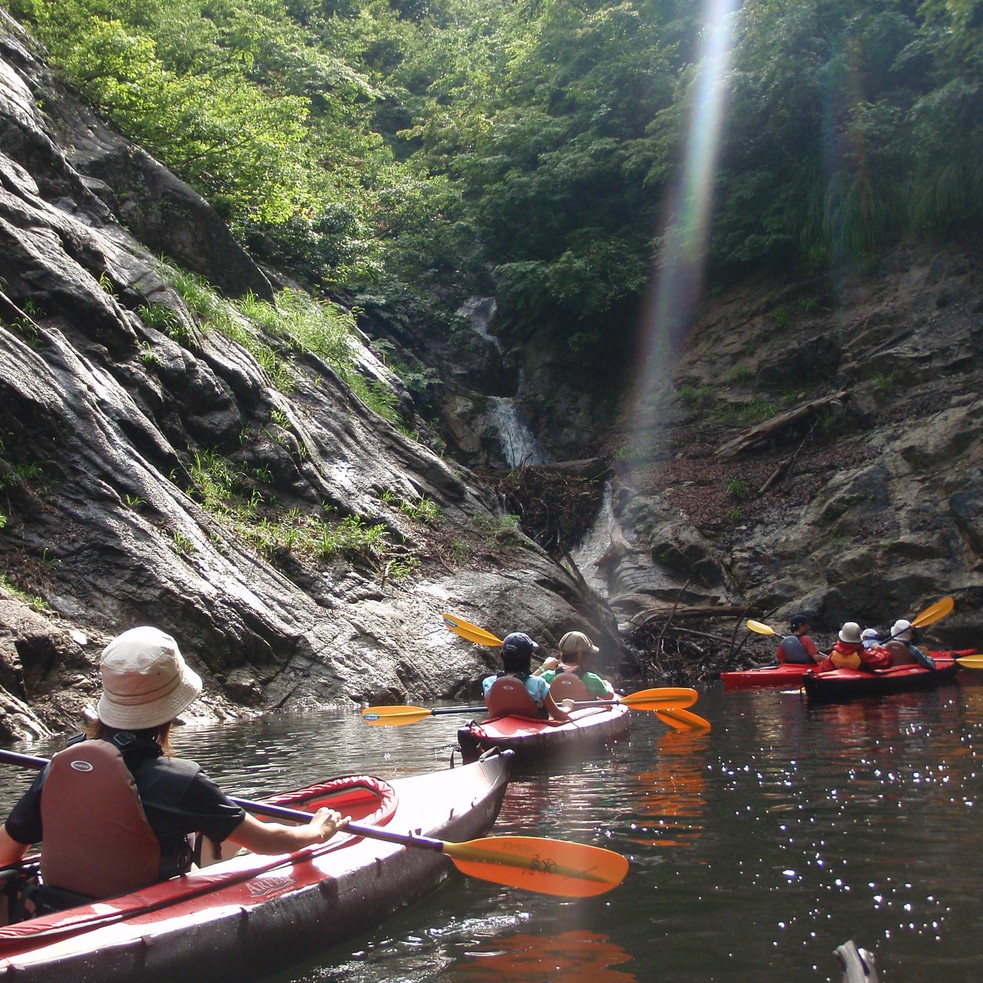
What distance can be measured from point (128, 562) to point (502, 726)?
506cm

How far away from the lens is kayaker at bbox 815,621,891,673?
34.4 feet

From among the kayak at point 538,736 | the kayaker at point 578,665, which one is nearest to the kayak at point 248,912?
the kayak at point 538,736

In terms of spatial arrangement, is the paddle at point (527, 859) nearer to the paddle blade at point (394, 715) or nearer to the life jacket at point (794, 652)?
the paddle blade at point (394, 715)

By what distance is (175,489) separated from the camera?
11.2m

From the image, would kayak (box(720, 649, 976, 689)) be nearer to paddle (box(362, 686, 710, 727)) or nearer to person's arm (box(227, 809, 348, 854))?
paddle (box(362, 686, 710, 727))

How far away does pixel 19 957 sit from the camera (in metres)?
2.42

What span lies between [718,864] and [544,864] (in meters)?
0.87

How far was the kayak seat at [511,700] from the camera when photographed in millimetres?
6734

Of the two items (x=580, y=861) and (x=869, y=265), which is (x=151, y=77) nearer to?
(x=869, y=265)

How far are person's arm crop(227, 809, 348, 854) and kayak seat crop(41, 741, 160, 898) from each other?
265 millimetres

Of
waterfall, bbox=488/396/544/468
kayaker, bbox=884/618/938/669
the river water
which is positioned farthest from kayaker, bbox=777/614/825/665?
waterfall, bbox=488/396/544/468

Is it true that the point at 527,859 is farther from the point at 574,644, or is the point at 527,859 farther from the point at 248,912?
the point at 574,644

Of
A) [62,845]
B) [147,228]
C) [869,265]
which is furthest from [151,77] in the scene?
[62,845]

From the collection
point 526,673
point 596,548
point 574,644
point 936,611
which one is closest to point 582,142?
point 596,548
